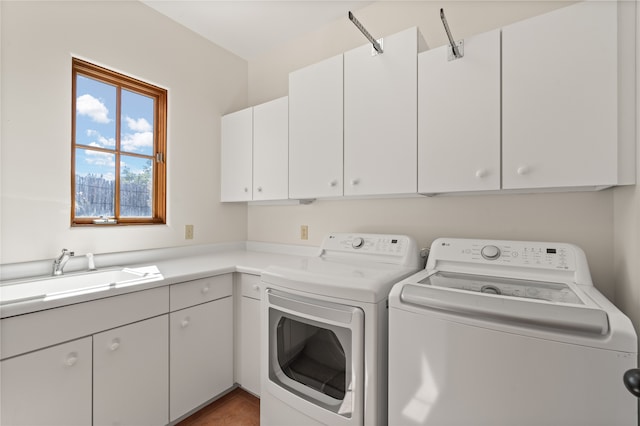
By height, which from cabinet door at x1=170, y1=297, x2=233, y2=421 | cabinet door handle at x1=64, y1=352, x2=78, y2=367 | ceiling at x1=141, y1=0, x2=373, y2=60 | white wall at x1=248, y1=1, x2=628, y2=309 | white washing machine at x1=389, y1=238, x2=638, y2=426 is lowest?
cabinet door at x1=170, y1=297, x2=233, y2=421

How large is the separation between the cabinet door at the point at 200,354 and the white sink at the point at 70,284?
1.06 ft

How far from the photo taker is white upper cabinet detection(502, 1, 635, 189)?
1.12m

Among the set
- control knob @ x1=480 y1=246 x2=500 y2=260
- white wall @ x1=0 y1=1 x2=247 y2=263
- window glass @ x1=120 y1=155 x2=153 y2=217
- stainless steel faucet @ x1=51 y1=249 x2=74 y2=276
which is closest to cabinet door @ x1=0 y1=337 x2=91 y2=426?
stainless steel faucet @ x1=51 y1=249 x2=74 y2=276

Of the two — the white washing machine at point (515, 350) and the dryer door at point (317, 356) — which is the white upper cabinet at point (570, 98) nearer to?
the white washing machine at point (515, 350)

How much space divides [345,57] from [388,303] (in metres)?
1.45

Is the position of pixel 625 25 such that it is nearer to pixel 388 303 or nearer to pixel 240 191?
pixel 388 303

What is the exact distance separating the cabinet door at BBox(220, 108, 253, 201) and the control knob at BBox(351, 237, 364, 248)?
97 centimetres

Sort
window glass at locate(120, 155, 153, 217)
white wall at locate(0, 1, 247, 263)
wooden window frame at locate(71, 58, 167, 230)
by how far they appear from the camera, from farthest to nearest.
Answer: window glass at locate(120, 155, 153, 217) → wooden window frame at locate(71, 58, 167, 230) → white wall at locate(0, 1, 247, 263)

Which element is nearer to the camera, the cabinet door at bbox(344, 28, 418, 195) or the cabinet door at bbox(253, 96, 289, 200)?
the cabinet door at bbox(344, 28, 418, 195)

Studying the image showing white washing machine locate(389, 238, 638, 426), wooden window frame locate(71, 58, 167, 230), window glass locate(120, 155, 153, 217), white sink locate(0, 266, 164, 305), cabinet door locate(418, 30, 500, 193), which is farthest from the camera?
window glass locate(120, 155, 153, 217)

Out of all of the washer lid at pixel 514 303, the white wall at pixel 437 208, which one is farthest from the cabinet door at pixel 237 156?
the washer lid at pixel 514 303

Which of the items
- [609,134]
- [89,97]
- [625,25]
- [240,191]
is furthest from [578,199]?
[89,97]

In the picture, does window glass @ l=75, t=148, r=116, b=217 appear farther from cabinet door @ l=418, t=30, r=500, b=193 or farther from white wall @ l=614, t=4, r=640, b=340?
white wall @ l=614, t=4, r=640, b=340

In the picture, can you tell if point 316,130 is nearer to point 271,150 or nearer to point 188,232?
point 271,150
